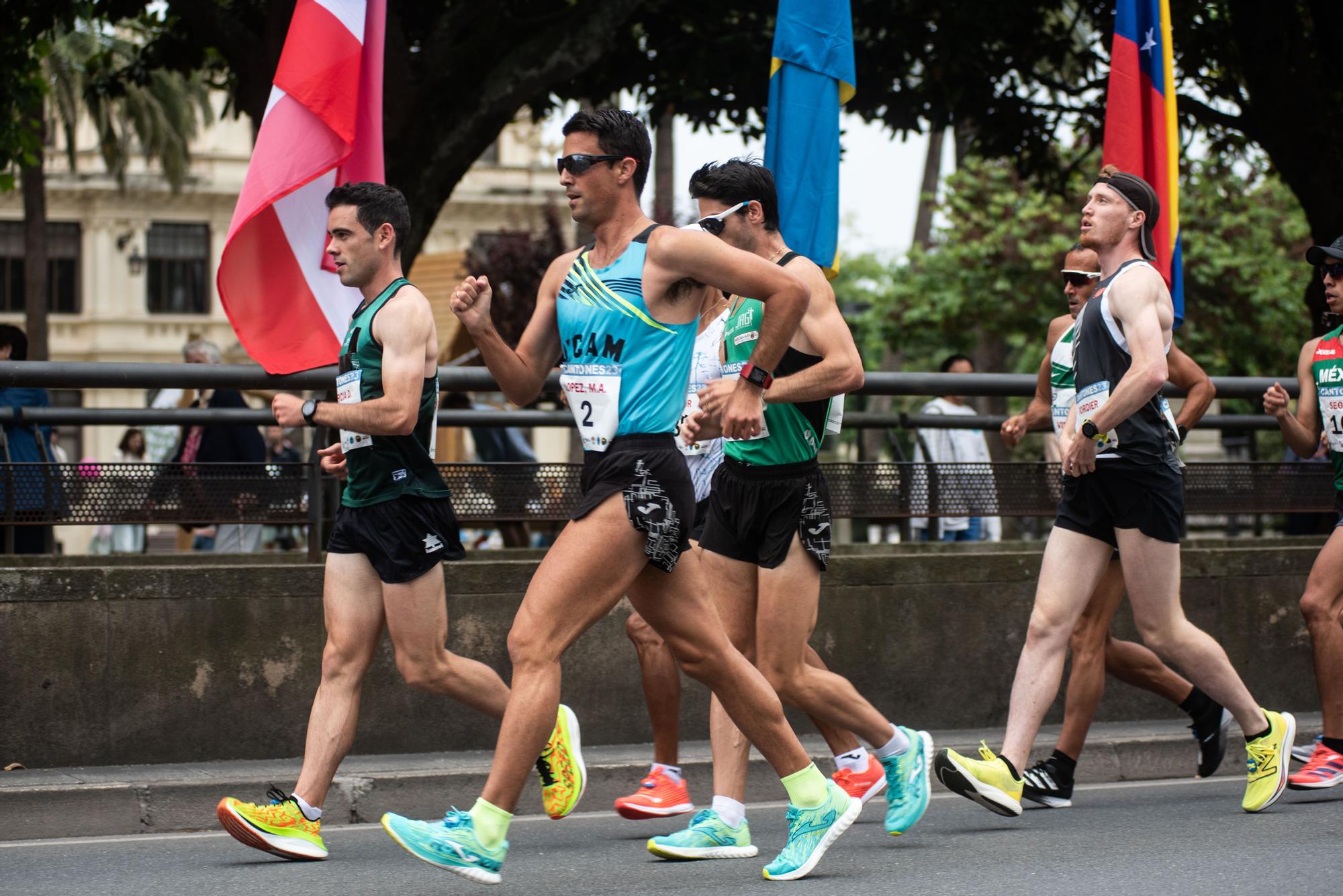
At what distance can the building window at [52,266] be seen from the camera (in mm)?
46312

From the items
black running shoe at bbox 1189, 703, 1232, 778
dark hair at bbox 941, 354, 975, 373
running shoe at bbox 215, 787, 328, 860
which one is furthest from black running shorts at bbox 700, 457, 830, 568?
dark hair at bbox 941, 354, 975, 373

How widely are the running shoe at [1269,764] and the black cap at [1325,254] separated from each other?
1900mm

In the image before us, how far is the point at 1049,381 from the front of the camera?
7.25m

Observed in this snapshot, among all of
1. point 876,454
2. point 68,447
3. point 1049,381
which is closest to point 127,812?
point 1049,381

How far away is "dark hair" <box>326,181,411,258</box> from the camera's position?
5.69m

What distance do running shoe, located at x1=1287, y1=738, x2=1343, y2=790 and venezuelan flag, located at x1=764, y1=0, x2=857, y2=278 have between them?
10.6 ft

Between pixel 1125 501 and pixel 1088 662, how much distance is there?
0.83m

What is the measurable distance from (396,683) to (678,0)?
7918mm

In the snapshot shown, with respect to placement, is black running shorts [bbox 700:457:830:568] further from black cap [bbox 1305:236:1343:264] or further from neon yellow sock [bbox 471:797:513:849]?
black cap [bbox 1305:236:1343:264]

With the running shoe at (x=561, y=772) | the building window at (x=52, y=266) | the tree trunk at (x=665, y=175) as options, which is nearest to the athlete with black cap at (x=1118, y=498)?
the running shoe at (x=561, y=772)

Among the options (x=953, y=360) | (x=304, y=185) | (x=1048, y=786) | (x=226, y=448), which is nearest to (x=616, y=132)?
(x=1048, y=786)

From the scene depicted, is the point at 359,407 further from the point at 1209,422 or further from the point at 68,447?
the point at 68,447

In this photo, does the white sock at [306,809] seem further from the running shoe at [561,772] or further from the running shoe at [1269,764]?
the running shoe at [1269,764]

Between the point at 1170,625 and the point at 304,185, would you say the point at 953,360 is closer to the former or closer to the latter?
the point at 304,185
